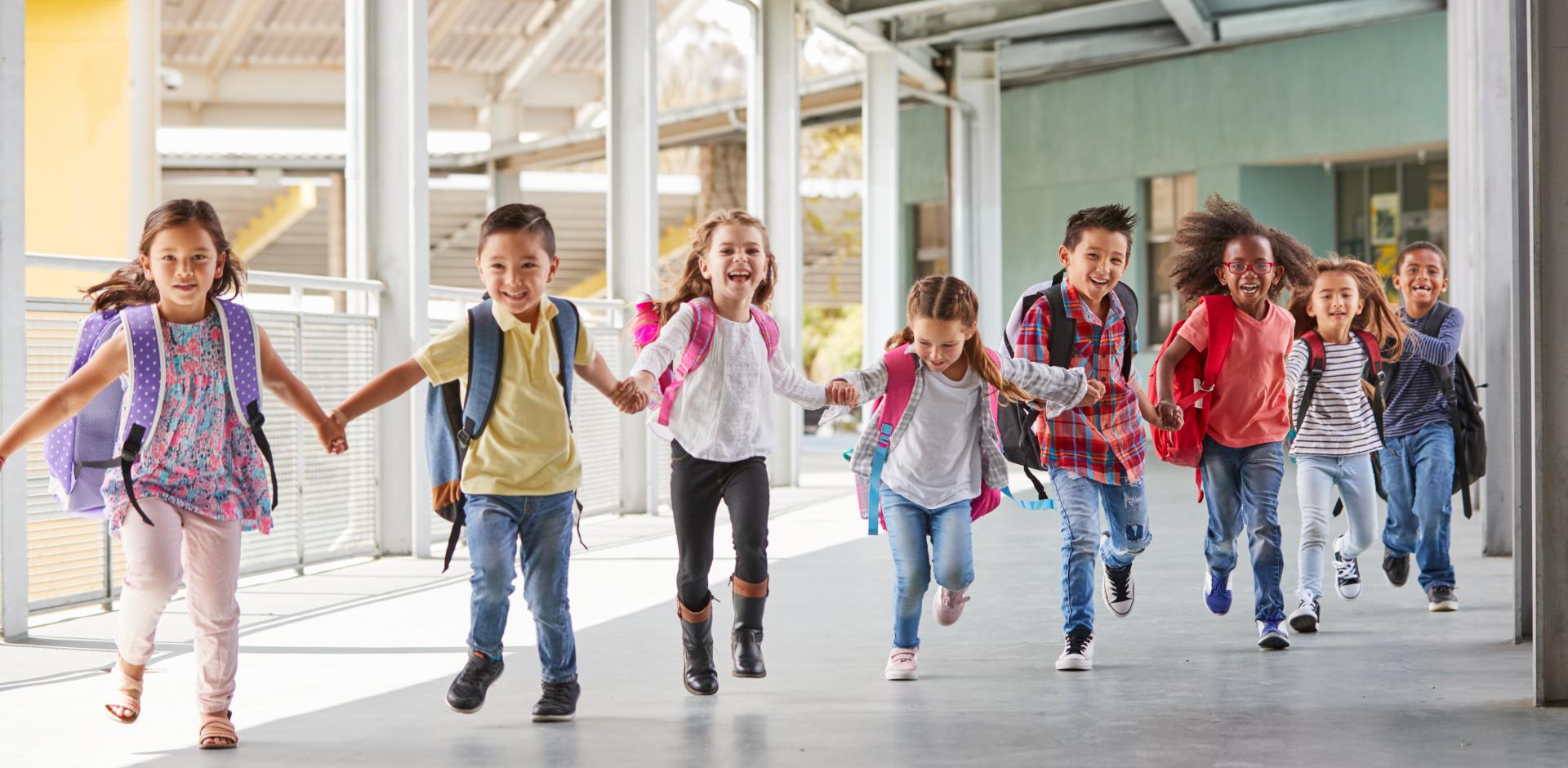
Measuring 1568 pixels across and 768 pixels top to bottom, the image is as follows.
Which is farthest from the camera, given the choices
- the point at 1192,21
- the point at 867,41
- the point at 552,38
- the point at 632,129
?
the point at 1192,21

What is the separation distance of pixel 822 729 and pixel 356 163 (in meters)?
5.55

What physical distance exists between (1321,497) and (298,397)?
12.7 feet

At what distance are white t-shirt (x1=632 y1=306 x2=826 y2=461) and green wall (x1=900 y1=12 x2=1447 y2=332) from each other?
51.6ft

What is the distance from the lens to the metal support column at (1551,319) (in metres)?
4.55


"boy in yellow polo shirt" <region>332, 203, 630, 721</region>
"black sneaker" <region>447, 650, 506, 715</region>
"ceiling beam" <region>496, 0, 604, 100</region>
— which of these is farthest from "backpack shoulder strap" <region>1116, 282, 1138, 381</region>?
"ceiling beam" <region>496, 0, 604, 100</region>

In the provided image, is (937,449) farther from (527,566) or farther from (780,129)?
(780,129)

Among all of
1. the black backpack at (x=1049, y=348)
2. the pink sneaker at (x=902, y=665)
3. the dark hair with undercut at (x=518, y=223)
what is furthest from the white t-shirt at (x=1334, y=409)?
the dark hair with undercut at (x=518, y=223)

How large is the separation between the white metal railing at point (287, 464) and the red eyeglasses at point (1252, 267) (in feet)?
13.5

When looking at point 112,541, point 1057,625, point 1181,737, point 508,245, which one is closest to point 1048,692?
point 1181,737

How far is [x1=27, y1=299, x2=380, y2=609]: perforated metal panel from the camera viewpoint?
6.57 meters

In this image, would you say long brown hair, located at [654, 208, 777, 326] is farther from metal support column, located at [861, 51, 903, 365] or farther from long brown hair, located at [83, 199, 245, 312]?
metal support column, located at [861, 51, 903, 365]

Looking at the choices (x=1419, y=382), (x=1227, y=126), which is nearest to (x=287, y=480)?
(x=1419, y=382)

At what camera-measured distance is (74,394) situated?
4.25 meters

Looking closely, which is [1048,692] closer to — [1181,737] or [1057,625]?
[1181,737]
